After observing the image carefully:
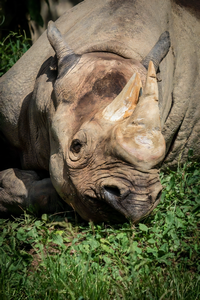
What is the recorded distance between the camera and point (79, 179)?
10.5ft

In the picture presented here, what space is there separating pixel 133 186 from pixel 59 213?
0.99 m

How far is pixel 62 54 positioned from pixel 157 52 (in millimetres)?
821

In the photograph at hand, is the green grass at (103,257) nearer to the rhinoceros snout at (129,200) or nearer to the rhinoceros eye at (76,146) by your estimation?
the rhinoceros snout at (129,200)

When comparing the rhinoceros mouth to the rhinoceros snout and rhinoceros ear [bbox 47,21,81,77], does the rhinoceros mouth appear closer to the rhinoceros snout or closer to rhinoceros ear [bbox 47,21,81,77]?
the rhinoceros snout

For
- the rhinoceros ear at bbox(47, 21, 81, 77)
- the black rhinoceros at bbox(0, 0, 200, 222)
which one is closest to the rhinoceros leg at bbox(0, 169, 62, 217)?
the black rhinoceros at bbox(0, 0, 200, 222)

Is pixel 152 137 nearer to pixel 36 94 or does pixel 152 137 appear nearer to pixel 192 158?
pixel 36 94

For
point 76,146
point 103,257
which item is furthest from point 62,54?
point 103,257

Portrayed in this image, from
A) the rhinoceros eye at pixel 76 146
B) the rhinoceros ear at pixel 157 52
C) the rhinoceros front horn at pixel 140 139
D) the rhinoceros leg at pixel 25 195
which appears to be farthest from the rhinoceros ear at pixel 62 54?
the rhinoceros leg at pixel 25 195

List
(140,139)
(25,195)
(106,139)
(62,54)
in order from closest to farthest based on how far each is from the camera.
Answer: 1. (140,139)
2. (106,139)
3. (62,54)
4. (25,195)

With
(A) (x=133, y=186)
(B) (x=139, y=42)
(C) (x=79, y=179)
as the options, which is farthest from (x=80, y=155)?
(B) (x=139, y=42)

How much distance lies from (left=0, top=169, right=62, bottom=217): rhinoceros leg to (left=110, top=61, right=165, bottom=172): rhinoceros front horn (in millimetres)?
1094

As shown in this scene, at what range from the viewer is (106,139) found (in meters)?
3.05

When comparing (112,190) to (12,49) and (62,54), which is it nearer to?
(62,54)

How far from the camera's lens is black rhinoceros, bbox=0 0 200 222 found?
9.91 feet
